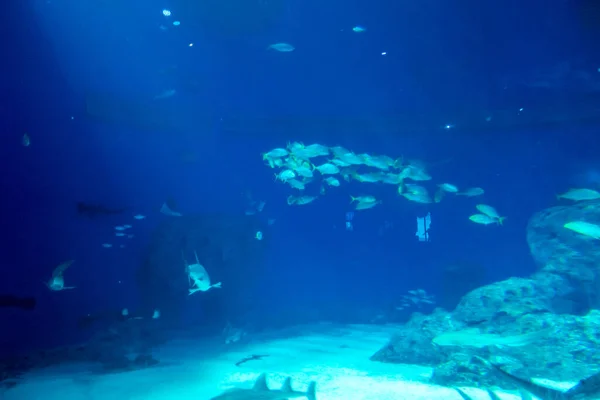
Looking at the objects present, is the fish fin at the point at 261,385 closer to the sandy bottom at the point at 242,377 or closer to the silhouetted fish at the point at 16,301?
the sandy bottom at the point at 242,377

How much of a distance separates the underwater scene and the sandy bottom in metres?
0.08

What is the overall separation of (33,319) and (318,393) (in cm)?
1831

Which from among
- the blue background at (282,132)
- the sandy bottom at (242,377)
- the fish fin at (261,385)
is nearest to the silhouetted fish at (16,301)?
the sandy bottom at (242,377)

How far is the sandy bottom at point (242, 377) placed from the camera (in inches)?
246

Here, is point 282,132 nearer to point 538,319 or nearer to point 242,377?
point 242,377

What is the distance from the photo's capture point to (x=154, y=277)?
1625 centimetres

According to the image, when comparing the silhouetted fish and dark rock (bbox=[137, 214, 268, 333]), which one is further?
dark rock (bbox=[137, 214, 268, 333])

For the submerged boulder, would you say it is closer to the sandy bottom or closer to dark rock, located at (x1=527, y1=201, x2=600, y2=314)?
dark rock, located at (x1=527, y1=201, x2=600, y2=314)

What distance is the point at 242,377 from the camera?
732 cm

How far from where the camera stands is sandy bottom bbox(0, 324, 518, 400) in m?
Answer: 6.25

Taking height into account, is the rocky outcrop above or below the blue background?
below

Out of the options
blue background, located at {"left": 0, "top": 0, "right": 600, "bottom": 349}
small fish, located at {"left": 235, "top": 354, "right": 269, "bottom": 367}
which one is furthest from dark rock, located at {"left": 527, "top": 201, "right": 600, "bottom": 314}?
small fish, located at {"left": 235, "top": 354, "right": 269, "bottom": 367}

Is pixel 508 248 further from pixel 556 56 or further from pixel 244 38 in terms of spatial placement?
pixel 244 38

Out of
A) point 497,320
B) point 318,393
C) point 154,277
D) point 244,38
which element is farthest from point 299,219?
point 318,393
